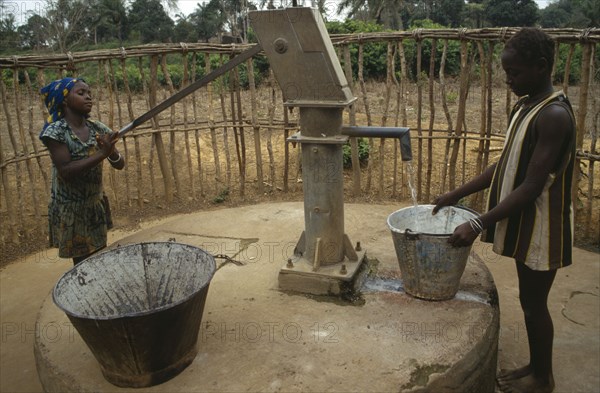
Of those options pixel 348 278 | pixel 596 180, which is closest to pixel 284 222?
pixel 348 278

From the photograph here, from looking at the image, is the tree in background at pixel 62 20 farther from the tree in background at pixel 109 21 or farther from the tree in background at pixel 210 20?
the tree in background at pixel 210 20

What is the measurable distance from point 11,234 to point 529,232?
4.35 metres

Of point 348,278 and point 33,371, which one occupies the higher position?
point 348,278

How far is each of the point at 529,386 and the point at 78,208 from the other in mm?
2491

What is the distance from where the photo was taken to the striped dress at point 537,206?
1.91 meters

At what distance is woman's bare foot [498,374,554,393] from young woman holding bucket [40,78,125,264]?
2.24 meters

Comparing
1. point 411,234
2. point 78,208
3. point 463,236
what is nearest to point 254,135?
point 78,208

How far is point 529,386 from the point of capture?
229cm

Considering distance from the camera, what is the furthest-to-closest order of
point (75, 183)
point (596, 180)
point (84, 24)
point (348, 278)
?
point (84, 24)
point (596, 180)
point (75, 183)
point (348, 278)

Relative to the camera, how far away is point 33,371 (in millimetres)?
2717

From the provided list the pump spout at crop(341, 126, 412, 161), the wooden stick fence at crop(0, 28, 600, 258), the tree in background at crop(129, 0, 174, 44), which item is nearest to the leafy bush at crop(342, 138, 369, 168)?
the wooden stick fence at crop(0, 28, 600, 258)

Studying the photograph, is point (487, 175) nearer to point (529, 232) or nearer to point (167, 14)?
point (529, 232)

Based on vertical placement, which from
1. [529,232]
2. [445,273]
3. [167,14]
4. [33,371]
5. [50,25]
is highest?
[167,14]

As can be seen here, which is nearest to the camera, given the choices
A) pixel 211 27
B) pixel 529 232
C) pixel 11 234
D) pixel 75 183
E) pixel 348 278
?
pixel 529 232
